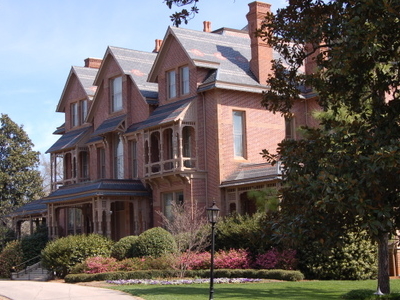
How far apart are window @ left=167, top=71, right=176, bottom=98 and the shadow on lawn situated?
15.7 metres

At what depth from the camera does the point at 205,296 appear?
19750 millimetres

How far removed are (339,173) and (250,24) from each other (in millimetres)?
23715

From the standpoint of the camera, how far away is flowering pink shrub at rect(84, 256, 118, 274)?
29484mm

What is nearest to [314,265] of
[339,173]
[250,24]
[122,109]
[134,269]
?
[134,269]

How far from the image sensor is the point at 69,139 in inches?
1763

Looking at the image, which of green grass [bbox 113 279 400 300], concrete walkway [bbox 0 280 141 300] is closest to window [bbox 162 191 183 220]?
concrete walkway [bbox 0 280 141 300]

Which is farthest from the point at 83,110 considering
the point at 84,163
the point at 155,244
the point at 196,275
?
the point at 196,275

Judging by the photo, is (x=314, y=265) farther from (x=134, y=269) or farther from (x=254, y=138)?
(x=254, y=138)

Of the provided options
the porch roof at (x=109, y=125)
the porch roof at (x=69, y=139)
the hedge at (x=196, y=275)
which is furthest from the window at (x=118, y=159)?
the hedge at (x=196, y=275)

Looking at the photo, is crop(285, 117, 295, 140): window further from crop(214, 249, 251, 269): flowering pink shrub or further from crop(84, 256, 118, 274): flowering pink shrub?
crop(84, 256, 118, 274): flowering pink shrub

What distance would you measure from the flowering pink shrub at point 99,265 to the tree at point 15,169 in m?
24.0

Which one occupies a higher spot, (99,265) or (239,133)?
(239,133)

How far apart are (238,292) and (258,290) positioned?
0.87 meters

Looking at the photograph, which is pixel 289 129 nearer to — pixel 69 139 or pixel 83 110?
pixel 83 110
